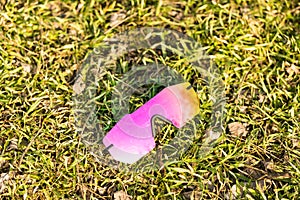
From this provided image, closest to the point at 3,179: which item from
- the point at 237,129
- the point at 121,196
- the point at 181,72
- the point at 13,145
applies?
the point at 13,145

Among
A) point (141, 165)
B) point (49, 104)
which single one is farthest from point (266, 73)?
point (49, 104)

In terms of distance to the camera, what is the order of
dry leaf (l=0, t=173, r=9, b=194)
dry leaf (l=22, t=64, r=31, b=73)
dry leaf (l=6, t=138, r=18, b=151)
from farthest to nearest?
dry leaf (l=22, t=64, r=31, b=73)
dry leaf (l=6, t=138, r=18, b=151)
dry leaf (l=0, t=173, r=9, b=194)

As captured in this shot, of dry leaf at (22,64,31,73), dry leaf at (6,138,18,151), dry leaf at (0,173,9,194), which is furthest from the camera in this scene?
dry leaf at (22,64,31,73)

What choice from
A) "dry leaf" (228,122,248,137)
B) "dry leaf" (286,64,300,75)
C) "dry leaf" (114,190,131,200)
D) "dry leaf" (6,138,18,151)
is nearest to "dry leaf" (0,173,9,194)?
"dry leaf" (6,138,18,151)

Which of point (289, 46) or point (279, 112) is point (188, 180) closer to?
point (279, 112)

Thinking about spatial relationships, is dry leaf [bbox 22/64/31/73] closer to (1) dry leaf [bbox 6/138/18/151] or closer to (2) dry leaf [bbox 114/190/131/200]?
(1) dry leaf [bbox 6/138/18/151]
